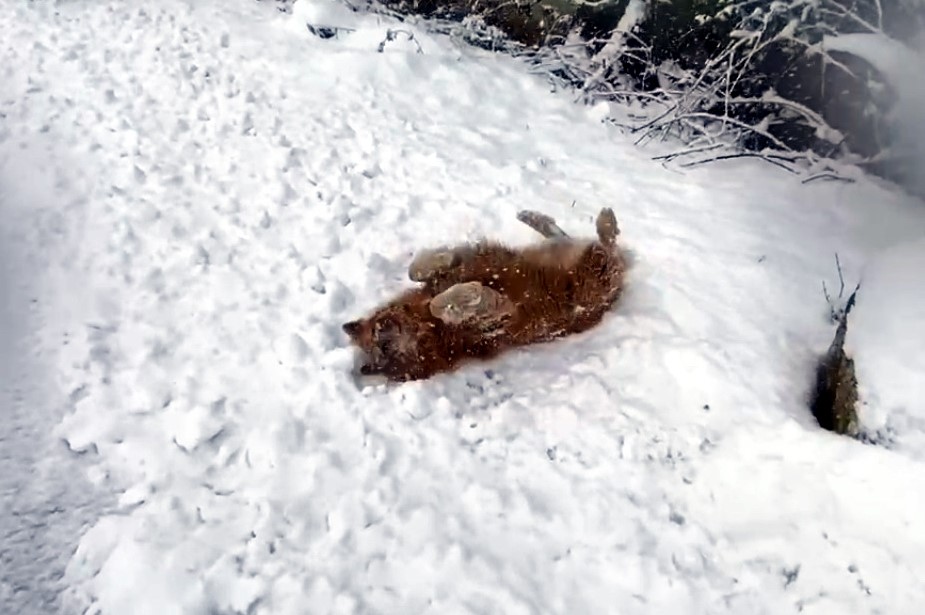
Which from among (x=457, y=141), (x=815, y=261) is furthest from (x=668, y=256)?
(x=457, y=141)

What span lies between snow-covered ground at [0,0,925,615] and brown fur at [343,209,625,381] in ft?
0.36

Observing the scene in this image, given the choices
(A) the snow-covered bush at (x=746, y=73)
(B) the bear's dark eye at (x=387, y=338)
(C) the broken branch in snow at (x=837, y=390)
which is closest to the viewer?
(C) the broken branch in snow at (x=837, y=390)

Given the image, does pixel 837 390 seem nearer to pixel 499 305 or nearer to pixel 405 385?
pixel 499 305

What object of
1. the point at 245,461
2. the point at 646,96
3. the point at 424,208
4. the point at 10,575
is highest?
the point at 646,96

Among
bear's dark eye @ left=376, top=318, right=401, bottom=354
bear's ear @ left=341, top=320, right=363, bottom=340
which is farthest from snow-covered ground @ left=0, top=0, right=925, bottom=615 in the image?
bear's dark eye @ left=376, top=318, right=401, bottom=354

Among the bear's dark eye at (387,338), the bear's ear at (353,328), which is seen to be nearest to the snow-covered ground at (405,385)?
the bear's ear at (353,328)

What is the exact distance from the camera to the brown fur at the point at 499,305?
121 inches

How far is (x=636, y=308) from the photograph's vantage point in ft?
11.0

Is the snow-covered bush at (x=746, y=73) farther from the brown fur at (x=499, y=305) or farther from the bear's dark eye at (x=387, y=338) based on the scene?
the bear's dark eye at (x=387, y=338)

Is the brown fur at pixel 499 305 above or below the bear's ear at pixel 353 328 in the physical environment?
above

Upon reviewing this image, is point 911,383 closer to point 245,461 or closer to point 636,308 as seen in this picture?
point 636,308

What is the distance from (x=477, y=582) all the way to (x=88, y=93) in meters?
3.95

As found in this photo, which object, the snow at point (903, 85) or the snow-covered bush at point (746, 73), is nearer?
the snow at point (903, 85)

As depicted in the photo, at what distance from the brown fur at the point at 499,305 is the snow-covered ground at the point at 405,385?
0.11 m
